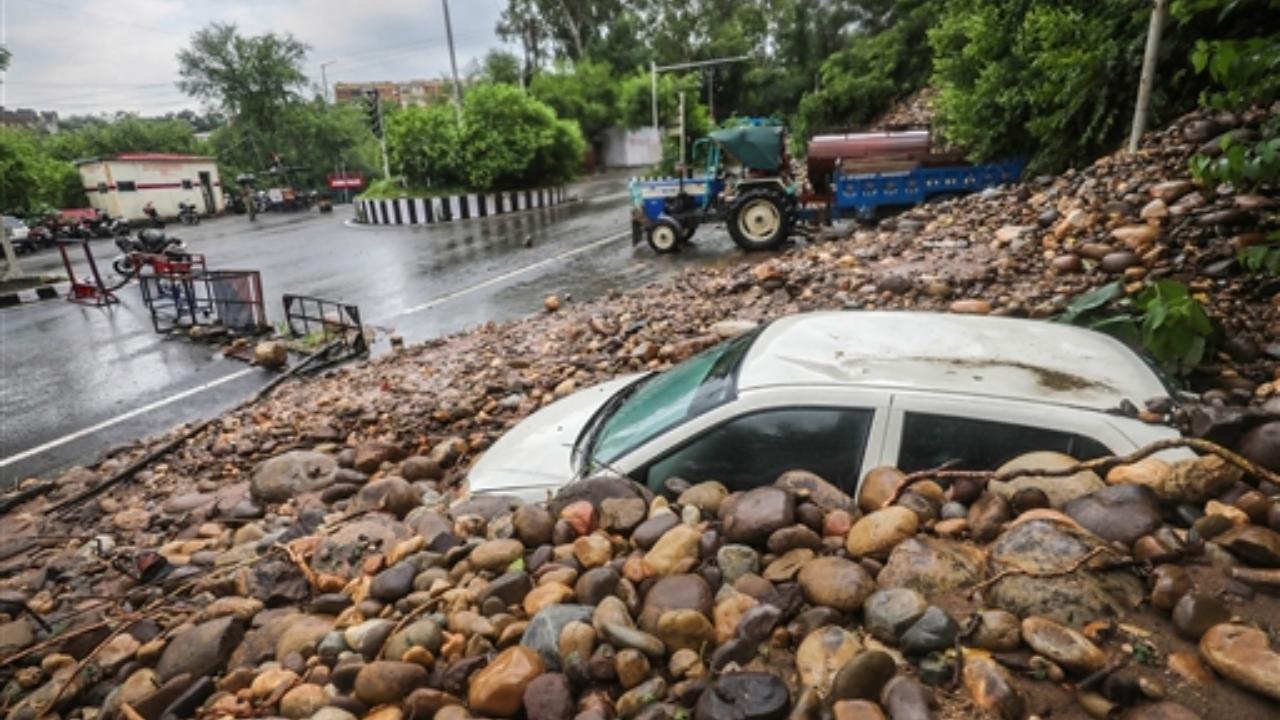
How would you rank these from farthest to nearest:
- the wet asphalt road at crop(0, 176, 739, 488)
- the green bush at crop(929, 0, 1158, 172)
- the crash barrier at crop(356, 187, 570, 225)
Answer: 1. the crash barrier at crop(356, 187, 570, 225)
2. the green bush at crop(929, 0, 1158, 172)
3. the wet asphalt road at crop(0, 176, 739, 488)

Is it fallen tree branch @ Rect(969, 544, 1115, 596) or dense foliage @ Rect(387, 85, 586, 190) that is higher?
dense foliage @ Rect(387, 85, 586, 190)

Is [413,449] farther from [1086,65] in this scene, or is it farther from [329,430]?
[1086,65]

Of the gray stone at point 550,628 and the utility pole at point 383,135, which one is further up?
the utility pole at point 383,135

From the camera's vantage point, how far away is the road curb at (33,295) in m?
13.1

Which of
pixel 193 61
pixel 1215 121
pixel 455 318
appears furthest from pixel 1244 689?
pixel 193 61

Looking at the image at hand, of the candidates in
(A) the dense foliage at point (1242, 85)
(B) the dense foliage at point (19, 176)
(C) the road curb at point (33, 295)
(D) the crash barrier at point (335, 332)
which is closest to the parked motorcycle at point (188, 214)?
(B) the dense foliage at point (19, 176)

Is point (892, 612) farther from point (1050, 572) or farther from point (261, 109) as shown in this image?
point (261, 109)

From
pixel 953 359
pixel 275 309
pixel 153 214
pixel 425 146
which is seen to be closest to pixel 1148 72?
pixel 953 359

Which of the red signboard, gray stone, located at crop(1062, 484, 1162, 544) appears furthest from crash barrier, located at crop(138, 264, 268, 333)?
the red signboard

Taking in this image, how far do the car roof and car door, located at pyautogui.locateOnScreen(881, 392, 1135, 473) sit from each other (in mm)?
57

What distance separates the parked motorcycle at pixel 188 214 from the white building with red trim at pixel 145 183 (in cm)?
100

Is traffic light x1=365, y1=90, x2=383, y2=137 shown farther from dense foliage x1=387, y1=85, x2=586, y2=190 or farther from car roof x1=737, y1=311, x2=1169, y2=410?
car roof x1=737, y1=311, x2=1169, y2=410

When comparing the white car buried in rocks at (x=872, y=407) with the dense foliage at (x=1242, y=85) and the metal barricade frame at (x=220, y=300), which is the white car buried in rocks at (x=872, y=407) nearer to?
the dense foliage at (x=1242, y=85)

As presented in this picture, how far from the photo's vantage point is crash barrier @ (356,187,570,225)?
2162 centimetres
